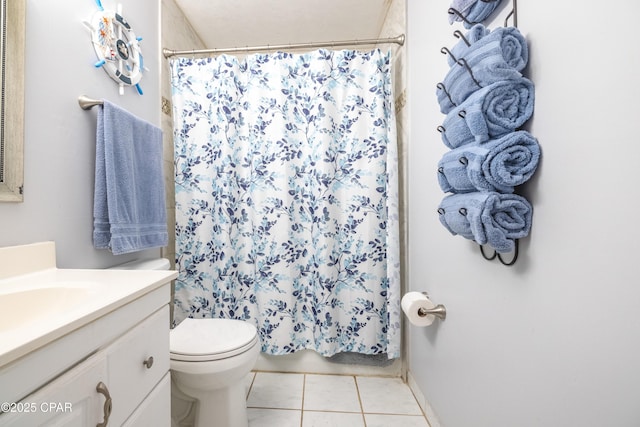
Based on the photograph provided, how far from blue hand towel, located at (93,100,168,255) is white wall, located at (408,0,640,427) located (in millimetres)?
1374

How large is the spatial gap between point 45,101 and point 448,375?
1.83m

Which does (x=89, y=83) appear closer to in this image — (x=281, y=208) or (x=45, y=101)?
(x=45, y=101)

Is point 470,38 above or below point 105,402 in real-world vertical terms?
above

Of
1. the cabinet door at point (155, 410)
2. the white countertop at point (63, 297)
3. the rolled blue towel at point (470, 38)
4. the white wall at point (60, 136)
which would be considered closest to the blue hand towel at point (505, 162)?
the rolled blue towel at point (470, 38)

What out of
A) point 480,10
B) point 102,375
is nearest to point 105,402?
point 102,375

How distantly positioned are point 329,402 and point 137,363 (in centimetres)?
113

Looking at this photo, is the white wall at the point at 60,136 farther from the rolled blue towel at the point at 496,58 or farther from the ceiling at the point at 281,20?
the rolled blue towel at the point at 496,58

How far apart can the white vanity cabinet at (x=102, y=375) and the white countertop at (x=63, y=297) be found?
26 millimetres

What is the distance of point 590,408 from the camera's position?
506 mm

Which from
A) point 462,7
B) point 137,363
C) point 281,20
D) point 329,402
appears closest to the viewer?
point 137,363

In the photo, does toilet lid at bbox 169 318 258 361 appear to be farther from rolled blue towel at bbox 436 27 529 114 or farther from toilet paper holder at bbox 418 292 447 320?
rolled blue towel at bbox 436 27 529 114

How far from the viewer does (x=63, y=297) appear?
2.34 ft

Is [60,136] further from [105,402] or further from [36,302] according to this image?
[105,402]

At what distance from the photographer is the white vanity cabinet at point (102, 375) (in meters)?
0.40
